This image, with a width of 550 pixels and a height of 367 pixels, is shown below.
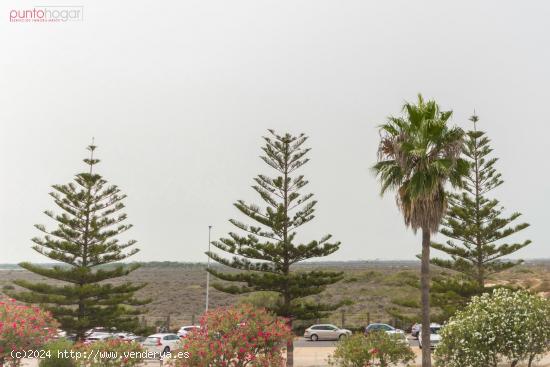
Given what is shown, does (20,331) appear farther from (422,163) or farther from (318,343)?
(318,343)

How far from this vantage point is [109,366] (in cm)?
1150

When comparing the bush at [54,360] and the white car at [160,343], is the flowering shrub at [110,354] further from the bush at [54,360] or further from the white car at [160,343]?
the white car at [160,343]

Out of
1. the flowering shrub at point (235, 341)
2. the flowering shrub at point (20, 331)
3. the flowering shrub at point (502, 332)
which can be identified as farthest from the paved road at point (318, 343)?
the flowering shrub at point (20, 331)

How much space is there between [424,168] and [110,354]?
8764 mm

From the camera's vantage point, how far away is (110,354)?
11.6 metres

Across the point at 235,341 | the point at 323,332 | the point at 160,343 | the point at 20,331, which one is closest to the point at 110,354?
the point at 20,331

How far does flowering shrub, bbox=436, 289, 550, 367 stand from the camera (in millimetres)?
11859

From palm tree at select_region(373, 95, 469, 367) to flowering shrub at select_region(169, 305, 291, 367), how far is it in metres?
3.70

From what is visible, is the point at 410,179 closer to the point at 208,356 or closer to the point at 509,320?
the point at 509,320

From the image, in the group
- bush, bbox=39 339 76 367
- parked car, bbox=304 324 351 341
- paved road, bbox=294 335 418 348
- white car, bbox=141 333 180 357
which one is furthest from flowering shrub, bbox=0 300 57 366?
parked car, bbox=304 324 351 341

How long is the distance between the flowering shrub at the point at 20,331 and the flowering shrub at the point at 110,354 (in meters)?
1.66

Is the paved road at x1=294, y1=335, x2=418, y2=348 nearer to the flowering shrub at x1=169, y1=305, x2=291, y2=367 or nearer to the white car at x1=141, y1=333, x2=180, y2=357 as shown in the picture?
the white car at x1=141, y1=333, x2=180, y2=357

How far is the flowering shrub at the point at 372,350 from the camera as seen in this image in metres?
13.2

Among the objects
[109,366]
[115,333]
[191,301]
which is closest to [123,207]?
[115,333]
